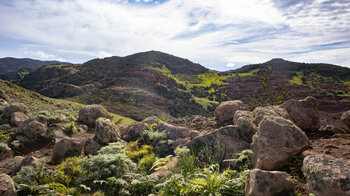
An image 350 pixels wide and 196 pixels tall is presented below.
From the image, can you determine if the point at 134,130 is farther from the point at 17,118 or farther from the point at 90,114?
the point at 17,118

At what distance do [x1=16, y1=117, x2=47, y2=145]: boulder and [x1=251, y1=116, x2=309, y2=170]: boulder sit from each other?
10.4m

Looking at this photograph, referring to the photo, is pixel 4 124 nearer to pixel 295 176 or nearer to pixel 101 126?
pixel 101 126

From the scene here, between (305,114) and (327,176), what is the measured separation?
500 centimetres

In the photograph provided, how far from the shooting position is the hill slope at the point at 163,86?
56.0 meters

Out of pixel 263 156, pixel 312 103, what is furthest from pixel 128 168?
pixel 312 103

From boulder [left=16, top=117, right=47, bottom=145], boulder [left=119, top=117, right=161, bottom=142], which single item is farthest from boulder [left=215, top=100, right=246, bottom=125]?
boulder [left=16, top=117, right=47, bottom=145]

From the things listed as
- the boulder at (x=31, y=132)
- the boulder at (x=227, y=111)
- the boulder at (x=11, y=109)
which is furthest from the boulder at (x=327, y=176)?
the boulder at (x=11, y=109)

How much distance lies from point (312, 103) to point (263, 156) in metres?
4.69

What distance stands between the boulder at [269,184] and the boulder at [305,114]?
4.41 meters

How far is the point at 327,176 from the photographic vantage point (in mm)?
3521

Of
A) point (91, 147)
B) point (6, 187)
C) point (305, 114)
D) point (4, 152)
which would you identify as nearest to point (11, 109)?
point (4, 152)

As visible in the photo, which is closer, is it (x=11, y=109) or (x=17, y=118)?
(x=17, y=118)

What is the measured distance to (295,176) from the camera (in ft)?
14.6

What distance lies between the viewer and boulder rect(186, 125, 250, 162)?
685 cm
